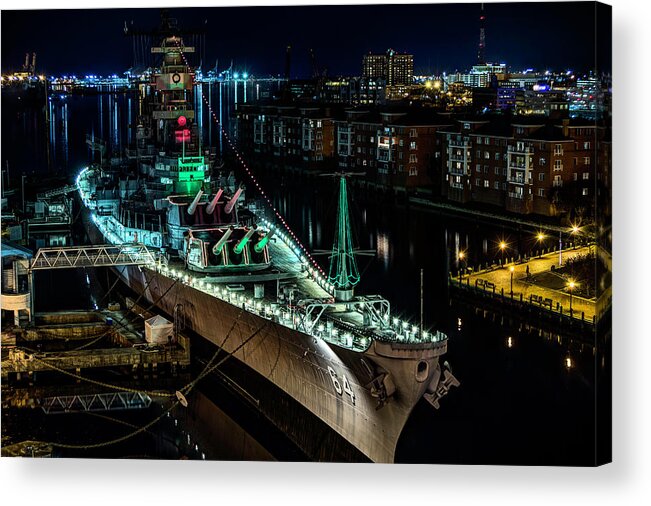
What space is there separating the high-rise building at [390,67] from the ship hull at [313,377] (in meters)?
2.27

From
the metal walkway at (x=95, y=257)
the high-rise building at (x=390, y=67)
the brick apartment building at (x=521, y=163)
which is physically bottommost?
the metal walkway at (x=95, y=257)

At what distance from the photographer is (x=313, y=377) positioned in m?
11.0

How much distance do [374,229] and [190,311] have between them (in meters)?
2.04

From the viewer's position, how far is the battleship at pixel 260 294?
10.1 m

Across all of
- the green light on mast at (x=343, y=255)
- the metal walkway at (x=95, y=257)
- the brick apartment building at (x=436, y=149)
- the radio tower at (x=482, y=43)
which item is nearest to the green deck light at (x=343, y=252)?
the green light on mast at (x=343, y=255)

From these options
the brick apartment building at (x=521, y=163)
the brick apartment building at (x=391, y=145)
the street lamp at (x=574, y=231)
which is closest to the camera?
the brick apartment building at (x=521, y=163)

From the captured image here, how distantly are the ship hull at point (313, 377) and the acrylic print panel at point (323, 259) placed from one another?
0.02 metres

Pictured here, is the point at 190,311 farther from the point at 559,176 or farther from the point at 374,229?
the point at 559,176

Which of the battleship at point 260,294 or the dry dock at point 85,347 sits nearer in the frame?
the battleship at point 260,294

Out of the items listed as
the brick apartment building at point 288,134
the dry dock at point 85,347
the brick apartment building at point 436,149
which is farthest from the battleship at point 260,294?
the brick apartment building at point 436,149

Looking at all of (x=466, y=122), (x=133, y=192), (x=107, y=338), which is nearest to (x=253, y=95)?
(x=107, y=338)

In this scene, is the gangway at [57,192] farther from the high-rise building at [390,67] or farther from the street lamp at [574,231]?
the street lamp at [574,231]

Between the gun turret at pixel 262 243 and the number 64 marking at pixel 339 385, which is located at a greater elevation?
the gun turret at pixel 262 243

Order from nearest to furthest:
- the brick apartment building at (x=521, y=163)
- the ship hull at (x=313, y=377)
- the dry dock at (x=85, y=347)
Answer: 1. the ship hull at (x=313, y=377)
2. the brick apartment building at (x=521, y=163)
3. the dry dock at (x=85, y=347)
